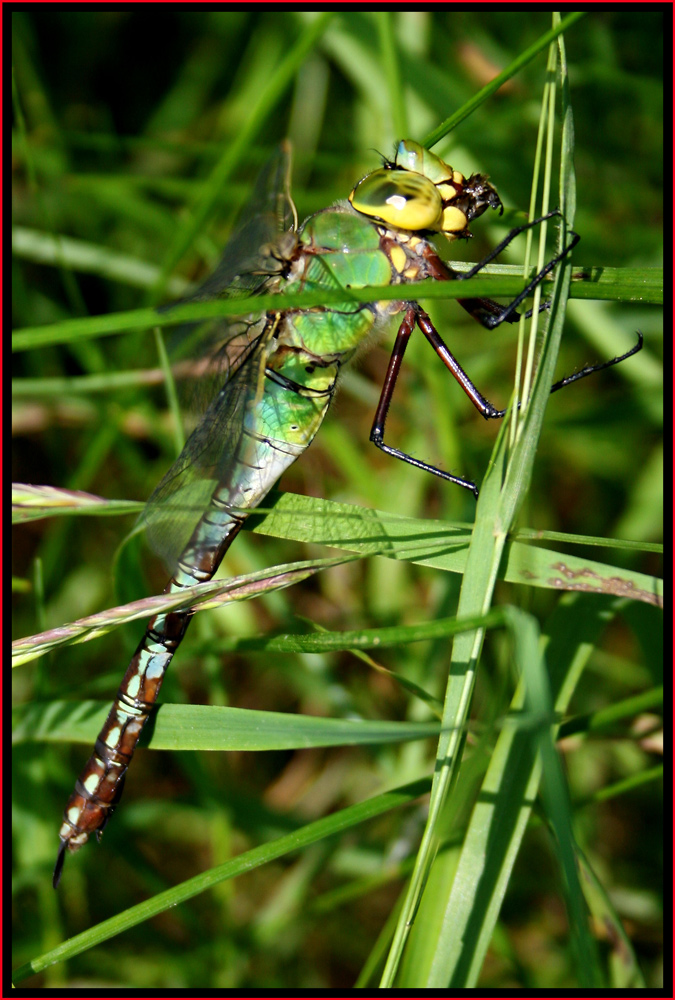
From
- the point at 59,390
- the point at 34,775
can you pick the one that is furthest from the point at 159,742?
the point at 59,390

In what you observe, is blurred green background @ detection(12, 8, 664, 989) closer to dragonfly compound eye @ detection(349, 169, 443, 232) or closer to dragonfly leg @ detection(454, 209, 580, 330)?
dragonfly leg @ detection(454, 209, 580, 330)

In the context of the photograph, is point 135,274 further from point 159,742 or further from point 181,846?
point 181,846

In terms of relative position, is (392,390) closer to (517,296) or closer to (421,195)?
(421,195)

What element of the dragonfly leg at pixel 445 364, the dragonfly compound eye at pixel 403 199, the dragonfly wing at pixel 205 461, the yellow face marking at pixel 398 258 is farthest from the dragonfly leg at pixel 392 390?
the dragonfly wing at pixel 205 461

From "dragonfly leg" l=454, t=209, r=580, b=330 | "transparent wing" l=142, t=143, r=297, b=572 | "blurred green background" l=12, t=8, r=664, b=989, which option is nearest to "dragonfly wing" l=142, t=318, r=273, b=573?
"transparent wing" l=142, t=143, r=297, b=572

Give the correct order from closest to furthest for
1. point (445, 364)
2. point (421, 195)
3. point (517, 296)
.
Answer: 1. point (517, 296)
2. point (421, 195)
3. point (445, 364)

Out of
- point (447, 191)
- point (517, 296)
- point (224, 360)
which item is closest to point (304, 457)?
point (224, 360)

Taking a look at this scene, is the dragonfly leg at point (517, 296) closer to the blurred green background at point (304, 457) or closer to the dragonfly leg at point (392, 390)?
the dragonfly leg at point (392, 390)
